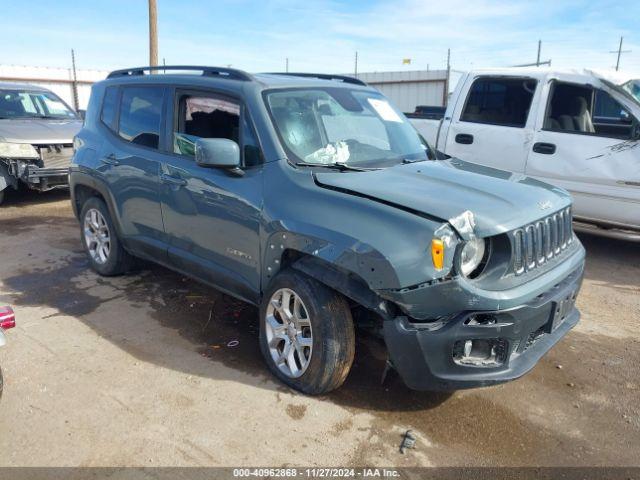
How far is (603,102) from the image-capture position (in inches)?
239

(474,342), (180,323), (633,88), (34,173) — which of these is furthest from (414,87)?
(474,342)

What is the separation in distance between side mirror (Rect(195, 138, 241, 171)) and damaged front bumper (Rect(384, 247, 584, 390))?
1.43m

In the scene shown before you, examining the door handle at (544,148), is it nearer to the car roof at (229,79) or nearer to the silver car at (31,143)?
the car roof at (229,79)

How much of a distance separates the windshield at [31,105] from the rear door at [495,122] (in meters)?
7.02

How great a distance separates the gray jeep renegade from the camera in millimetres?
2693

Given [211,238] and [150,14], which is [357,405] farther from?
[150,14]

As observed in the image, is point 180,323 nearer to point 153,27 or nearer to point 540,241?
point 540,241

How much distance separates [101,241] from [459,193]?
3.66 metres

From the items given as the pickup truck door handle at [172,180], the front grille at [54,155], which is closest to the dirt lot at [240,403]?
the pickup truck door handle at [172,180]

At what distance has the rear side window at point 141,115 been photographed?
4250 millimetres

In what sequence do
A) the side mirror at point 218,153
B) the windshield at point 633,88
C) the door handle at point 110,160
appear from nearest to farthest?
the side mirror at point 218,153 → the door handle at point 110,160 → the windshield at point 633,88

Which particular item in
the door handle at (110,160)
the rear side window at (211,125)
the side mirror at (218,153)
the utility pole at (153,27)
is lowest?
the door handle at (110,160)

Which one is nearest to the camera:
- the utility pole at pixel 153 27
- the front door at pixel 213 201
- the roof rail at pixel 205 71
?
the front door at pixel 213 201

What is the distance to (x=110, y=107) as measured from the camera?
487cm
